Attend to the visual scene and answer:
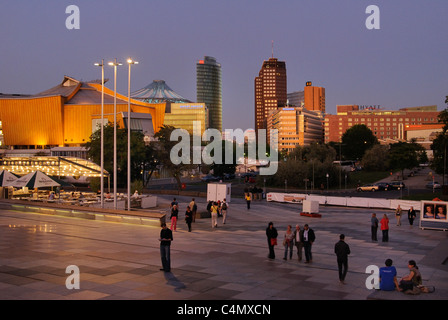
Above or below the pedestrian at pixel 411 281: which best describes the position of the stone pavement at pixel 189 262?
below

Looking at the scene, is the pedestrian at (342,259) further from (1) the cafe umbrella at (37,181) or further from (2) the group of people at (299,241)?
(1) the cafe umbrella at (37,181)

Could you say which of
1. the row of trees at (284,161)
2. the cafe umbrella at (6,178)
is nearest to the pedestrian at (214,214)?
the cafe umbrella at (6,178)

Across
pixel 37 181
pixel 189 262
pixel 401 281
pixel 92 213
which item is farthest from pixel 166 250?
pixel 37 181

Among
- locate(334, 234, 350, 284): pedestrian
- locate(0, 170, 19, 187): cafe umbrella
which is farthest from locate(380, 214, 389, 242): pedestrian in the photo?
locate(0, 170, 19, 187): cafe umbrella

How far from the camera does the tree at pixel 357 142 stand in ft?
452

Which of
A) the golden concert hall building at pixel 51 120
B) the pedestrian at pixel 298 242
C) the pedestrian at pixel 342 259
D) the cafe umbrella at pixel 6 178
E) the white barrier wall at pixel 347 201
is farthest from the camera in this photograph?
the golden concert hall building at pixel 51 120

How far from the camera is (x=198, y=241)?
814 inches

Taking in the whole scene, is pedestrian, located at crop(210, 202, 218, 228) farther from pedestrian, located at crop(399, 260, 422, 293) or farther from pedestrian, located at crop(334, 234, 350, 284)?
pedestrian, located at crop(399, 260, 422, 293)

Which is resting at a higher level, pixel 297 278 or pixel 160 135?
pixel 160 135

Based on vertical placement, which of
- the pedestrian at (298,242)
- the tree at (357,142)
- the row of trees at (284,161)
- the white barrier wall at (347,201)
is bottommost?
the white barrier wall at (347,201)

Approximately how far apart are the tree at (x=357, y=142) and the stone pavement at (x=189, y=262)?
11554 cm

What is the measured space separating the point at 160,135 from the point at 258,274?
49.8 meters
